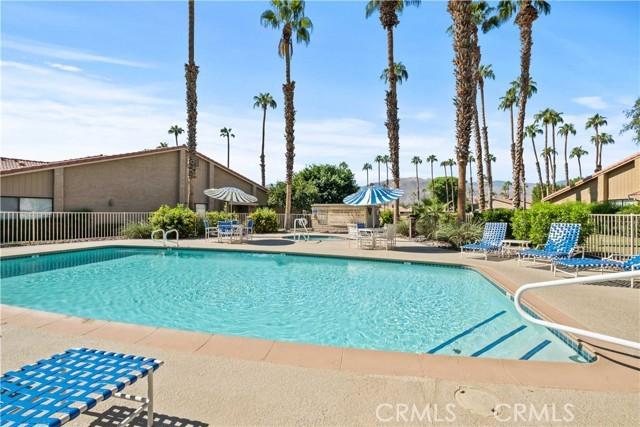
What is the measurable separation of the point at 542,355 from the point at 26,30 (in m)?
13.3

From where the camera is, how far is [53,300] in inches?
278

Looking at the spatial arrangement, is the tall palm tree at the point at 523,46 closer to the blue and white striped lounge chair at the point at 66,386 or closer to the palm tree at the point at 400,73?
the palm tree at the point at 400,73

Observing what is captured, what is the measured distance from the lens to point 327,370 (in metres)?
3.33

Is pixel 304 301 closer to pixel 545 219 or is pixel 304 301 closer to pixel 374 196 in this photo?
pixel 374 196

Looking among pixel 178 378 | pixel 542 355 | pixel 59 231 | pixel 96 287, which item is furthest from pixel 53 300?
pixel 59 231

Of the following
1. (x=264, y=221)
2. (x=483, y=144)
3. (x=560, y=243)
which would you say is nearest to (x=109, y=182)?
(x=264, y=221)

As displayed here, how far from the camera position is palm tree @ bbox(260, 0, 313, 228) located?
2298cm

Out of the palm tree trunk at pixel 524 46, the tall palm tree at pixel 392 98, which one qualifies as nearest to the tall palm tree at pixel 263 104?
the tall palm tree at pixel 392 98

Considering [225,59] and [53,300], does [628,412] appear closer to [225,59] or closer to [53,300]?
[53,300]

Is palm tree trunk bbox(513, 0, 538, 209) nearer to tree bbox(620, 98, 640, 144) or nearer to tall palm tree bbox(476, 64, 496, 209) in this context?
tall palm tree bbox(476, 64, 496, 209)

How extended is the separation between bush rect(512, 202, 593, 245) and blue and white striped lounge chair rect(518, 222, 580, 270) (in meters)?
1.46

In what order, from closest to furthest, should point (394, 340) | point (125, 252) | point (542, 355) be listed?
point (542, 355) → point (394, 340) → point (125, 252)

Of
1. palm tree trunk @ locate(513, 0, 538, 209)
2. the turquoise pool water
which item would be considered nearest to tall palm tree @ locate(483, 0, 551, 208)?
palm tree trunk @ locate(513, 0, 538, 209)

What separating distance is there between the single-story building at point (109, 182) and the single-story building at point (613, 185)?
90.7ft
